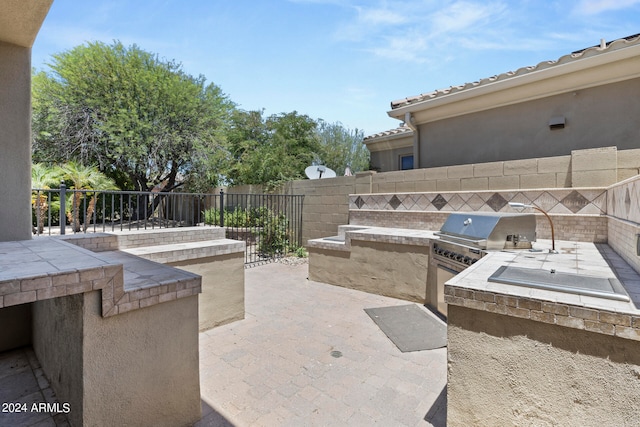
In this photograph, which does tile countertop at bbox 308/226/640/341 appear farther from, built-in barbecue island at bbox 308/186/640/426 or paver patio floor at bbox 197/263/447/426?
paver patio floor at bbox 197/263/447/426

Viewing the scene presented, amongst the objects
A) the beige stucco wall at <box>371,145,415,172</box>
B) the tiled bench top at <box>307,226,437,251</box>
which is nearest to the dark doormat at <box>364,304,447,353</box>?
the tiled bench top at <box>307,226,437,251</box>

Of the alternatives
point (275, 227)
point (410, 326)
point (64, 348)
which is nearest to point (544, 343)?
point (410, 326)

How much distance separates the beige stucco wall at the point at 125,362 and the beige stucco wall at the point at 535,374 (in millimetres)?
1935

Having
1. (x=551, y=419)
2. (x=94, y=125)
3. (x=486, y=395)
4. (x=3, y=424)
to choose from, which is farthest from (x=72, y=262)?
(x=94, y=125)

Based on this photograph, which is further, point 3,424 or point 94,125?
point 94,125

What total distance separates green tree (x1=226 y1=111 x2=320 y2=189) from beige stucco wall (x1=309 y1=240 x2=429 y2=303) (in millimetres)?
5408

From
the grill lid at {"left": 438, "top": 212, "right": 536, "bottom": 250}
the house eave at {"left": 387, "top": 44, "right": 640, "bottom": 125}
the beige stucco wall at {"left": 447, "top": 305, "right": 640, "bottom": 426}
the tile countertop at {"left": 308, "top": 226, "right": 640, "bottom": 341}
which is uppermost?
the house eave at {"left": 387, "top": 44, "right": 640, "bottom": 125}

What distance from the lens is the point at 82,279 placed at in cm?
171

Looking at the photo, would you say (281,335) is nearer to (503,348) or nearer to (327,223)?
(503,348)

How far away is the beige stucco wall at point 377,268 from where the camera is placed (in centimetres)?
501

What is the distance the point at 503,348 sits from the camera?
181 cm

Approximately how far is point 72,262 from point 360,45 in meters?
7.20

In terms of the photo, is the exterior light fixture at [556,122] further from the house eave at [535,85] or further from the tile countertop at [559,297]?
the tile countertop at [559,297]

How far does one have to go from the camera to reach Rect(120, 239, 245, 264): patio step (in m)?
3.55
